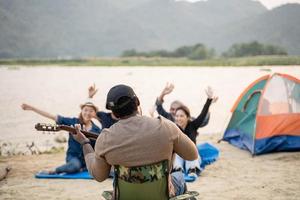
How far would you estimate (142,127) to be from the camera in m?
3.07

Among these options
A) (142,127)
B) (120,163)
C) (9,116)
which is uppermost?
(142,127)

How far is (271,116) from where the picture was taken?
8.41 meters

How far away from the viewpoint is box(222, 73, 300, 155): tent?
27.2ft

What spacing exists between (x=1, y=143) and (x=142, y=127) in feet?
25.3

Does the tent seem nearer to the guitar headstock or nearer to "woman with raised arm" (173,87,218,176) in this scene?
"woman with raised arm" (173,87,218,176)

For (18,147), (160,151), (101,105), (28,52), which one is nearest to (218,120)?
(101,105)

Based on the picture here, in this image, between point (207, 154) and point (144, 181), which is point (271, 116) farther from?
point (144, 181)

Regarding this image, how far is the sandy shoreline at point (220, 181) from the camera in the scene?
18.7ft

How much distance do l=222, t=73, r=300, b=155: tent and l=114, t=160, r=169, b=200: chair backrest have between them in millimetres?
5368

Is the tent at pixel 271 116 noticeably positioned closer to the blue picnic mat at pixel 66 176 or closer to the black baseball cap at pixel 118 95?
the blue picnic mat at pixel 66 176

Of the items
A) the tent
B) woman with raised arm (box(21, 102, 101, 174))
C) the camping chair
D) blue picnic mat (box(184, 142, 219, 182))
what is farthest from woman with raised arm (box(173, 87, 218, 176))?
the camping chair

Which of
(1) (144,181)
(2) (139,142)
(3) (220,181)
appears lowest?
(3) (220,181)

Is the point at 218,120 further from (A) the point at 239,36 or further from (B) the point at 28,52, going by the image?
(A) the point at 239,36

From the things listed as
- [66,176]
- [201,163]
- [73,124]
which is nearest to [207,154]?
[201,163]
